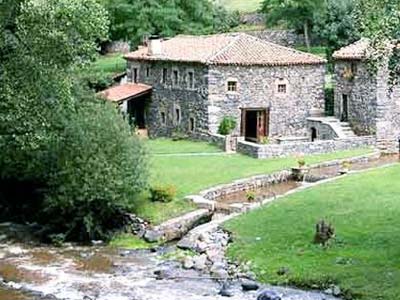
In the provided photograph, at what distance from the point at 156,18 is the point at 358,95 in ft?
79.6

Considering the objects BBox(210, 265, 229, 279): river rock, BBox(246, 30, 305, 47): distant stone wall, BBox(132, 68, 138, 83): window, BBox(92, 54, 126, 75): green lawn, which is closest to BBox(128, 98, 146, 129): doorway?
BBox(132, 68, 138, 83): window

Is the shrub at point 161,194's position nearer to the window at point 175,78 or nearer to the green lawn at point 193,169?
the green lawn at point 193,169

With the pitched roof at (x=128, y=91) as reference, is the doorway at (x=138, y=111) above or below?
below

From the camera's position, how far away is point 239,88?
5494cm

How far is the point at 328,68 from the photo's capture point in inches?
2744

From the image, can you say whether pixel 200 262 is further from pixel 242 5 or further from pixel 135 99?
pixel 242 5

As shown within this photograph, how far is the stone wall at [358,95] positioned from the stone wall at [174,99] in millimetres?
8051

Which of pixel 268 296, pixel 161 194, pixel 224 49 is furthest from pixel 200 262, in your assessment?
pixel 224 49

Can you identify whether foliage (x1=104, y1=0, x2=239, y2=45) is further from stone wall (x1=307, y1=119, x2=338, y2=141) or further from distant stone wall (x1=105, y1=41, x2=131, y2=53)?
stone wall (x1=307, y1=119, x2=338, y2=141)

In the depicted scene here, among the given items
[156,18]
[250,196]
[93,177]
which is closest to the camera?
[93,177]

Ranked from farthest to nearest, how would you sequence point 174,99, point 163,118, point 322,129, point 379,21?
point 163,118
point 174,99
point 322,129
point 379,21

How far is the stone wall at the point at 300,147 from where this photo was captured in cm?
4728

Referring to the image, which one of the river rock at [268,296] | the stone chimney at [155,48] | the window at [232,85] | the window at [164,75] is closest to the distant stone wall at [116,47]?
the stone chimney at [155,48]

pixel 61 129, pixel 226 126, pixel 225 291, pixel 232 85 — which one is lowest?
pixel 225 291
